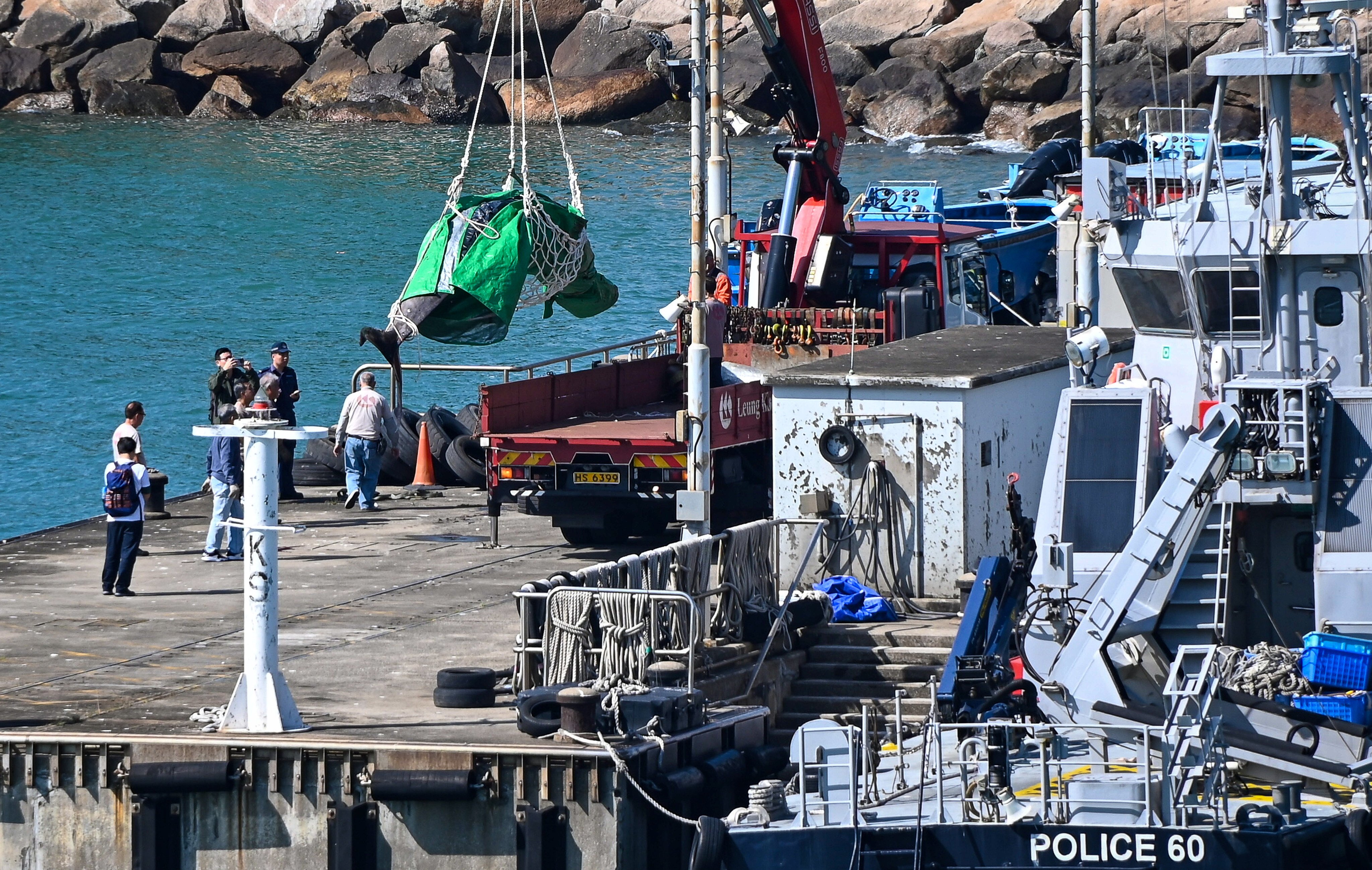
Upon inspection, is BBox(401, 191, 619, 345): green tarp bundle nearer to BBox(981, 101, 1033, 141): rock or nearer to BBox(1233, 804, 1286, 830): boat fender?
BBox(1233, 804, 1286, 830): boat fender

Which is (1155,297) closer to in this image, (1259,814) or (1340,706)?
(1340,706)

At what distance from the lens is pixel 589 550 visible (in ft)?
65.1

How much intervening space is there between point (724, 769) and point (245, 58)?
2752 inches

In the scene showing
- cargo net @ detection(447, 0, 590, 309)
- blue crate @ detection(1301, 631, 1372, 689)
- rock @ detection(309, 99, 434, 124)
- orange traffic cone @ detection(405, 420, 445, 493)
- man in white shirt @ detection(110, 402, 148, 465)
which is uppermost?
rock @ detection(309, 99, 434, 124)

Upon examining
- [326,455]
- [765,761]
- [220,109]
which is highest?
[220,109]

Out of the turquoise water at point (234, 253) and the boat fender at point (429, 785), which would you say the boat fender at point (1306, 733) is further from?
the turquoise water at point (234, 253)

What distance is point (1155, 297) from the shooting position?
47.2 feet

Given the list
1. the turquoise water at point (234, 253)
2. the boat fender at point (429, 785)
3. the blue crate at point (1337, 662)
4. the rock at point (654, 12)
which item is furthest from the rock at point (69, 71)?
the blue crate at point (1337, 662)

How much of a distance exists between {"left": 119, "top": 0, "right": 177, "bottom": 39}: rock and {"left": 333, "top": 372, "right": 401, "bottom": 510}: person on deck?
5961cm

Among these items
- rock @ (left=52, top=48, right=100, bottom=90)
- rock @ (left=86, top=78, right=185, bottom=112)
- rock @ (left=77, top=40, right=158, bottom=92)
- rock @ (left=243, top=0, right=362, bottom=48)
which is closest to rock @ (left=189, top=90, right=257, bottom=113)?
rock @ (left=86, top=78, right=185, bottom=112)

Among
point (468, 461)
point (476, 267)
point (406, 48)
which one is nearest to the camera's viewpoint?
→ point (476, 267)

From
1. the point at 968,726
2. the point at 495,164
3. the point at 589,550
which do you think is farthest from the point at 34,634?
the point at 495,164

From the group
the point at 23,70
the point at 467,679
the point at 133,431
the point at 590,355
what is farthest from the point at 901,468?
the point at 23,70

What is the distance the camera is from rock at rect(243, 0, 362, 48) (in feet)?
253
